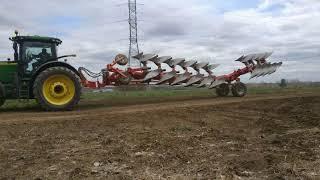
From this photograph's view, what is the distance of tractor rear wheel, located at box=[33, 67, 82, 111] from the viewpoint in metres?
15.3

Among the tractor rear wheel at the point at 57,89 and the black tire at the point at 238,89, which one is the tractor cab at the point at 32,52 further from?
the black tire at the point at 238,89

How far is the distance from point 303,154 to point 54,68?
8.98 meters

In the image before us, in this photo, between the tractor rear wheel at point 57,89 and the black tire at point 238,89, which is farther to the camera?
the black tire at point 238,89

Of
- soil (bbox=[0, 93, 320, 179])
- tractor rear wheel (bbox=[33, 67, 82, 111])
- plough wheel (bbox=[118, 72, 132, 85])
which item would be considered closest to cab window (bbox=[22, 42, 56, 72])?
tractor rear wheel (bbox=[33, 67, 82, 111])

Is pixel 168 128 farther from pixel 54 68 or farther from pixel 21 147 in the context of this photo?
pixel 54 68

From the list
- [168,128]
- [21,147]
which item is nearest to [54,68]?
[168,128]

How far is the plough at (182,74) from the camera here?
18297mm

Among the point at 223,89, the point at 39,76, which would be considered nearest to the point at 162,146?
the point at 39,76

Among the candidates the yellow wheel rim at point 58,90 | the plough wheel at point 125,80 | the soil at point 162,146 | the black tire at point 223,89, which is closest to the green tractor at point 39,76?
the yellow wheel rim at point 58,90

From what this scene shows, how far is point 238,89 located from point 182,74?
113 inches

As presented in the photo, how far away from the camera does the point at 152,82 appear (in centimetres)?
1912

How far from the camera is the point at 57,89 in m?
15.7

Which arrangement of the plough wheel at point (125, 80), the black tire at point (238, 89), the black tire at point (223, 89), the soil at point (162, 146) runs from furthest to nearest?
1. the black tire at point (223, 89)
2. the black tire at point (238, 89)
3. the plough wheel at point (125, 80)
4. the soil at point (162, 146)

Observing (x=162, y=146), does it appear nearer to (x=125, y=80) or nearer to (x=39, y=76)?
(x=39, y=76)
